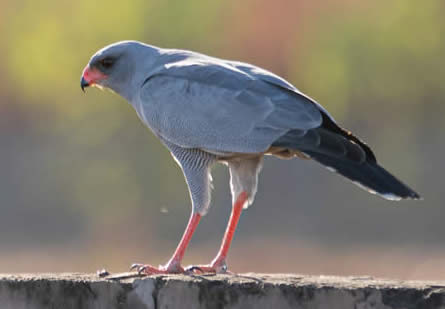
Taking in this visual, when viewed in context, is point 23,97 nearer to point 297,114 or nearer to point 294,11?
point 294,11

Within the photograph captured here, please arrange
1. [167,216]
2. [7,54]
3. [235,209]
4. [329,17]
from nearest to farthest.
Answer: [235,209], [167,216], [329,17], [7,54]

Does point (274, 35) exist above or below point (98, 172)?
above

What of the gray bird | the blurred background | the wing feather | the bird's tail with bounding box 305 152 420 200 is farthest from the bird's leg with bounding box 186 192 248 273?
the blurred background

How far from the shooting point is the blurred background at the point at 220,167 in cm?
2014

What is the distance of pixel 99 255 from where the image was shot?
1895 cm

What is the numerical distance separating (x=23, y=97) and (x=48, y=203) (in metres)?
4.10

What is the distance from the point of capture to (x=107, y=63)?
288 inches

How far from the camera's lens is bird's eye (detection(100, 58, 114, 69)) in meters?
7.29

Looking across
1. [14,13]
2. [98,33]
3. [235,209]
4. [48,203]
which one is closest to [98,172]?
[48,203]

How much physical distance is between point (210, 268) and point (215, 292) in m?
1.32

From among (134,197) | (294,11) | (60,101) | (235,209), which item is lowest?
(235,209)

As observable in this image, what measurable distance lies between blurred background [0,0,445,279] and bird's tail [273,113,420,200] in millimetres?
12513

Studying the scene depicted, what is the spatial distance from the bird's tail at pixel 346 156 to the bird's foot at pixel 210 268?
0.77 metres

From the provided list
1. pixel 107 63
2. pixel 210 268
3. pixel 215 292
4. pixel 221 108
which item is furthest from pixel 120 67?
pixel 215 292
